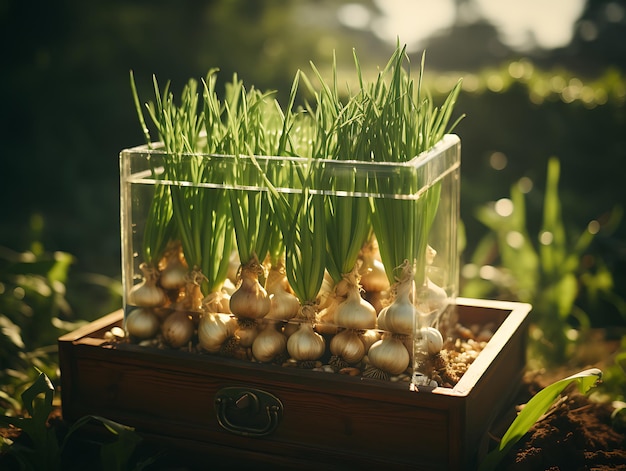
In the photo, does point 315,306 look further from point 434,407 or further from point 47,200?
point 47,200

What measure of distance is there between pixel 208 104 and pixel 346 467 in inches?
33.9

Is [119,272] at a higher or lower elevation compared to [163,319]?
lower

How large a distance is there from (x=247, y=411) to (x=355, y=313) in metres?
0.34

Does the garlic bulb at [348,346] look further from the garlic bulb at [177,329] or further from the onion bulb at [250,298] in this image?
the garlic bulb at [177,329]

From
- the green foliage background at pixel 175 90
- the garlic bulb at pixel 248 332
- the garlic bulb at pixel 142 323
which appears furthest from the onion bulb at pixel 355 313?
the green foliage background at pixel 175 90

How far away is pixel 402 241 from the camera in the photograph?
1602mm

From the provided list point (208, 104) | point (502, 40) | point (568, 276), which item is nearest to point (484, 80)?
point (568, 276)

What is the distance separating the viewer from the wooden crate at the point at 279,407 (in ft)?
5.09

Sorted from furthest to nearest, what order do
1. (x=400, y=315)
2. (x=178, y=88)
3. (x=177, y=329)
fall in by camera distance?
(x=178, y=88), (x=177, y=329), (x=400, y=315)

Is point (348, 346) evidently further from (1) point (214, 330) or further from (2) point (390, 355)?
(1) point (214, 330)

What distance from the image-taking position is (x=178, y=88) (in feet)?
20.9

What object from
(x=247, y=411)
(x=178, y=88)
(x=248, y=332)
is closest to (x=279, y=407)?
(x=247, y=411)

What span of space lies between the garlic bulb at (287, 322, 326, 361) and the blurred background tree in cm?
170

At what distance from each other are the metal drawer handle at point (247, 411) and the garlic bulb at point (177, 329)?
0.16 meters
